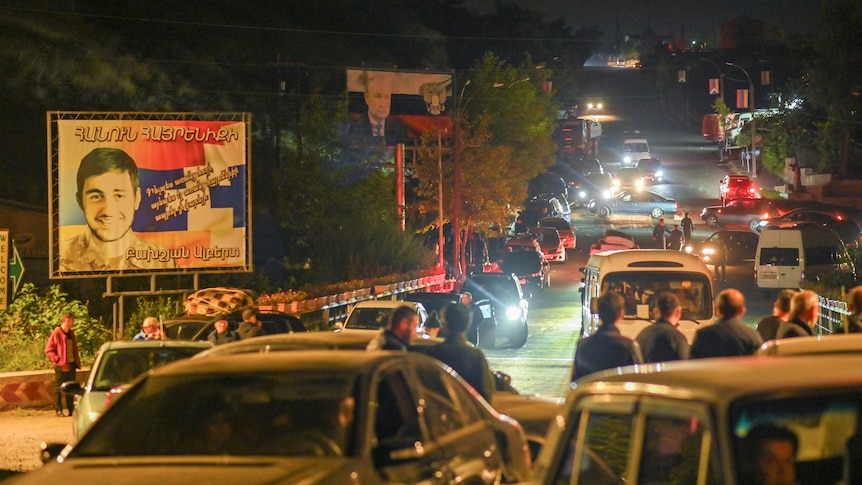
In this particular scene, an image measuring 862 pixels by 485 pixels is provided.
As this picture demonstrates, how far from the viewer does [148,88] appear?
113 feet

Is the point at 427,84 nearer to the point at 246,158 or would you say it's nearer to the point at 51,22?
the point at 51,22

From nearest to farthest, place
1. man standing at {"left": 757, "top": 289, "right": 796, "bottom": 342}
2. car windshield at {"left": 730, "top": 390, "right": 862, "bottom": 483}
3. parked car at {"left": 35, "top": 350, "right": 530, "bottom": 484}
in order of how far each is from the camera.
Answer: car windshield at {"left": 730, "top": 390, "right": 862, "bottom": 483}, parked car at {"left": 35, "top": 350, "right": 530, "bottom": 484}, man standing at {"left": 757, "top": 289, "right": 796, "bottom": 342}

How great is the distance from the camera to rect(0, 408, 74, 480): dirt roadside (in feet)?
41.1

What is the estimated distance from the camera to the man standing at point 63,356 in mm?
17516

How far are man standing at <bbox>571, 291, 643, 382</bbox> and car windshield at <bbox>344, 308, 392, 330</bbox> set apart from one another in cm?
1047

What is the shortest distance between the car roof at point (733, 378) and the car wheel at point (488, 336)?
2197 cm

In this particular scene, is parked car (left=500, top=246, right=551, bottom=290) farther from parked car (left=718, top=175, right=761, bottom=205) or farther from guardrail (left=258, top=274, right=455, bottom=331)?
parked car (left=718, top=175, right=761, bottom=205)

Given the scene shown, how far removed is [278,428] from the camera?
5824 mm

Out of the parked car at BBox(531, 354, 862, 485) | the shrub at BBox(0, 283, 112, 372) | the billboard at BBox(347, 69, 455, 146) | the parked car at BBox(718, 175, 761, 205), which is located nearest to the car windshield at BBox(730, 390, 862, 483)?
the parked car at BBox(531, 354, 862, 485)

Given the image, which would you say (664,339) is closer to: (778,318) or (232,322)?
(778,318)

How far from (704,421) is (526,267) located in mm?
37815

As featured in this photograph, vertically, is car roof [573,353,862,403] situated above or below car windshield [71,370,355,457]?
above

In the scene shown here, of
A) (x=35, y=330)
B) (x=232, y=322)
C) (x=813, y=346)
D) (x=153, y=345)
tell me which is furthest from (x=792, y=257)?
(x=813, y=346)

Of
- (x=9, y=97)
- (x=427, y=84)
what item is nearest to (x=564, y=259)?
(x=427, y=84)
